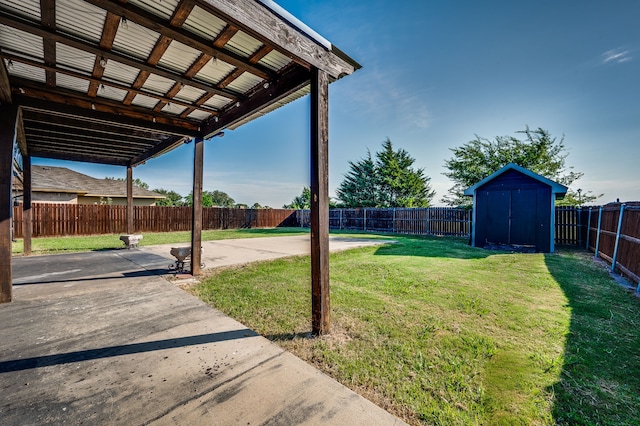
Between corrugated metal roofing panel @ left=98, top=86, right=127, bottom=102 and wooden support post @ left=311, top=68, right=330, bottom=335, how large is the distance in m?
3.17

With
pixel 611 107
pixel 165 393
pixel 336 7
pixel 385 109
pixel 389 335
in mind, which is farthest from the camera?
pixel 385 109

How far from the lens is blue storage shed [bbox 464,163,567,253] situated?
8.55 meters

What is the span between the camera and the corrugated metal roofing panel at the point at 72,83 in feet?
11.2

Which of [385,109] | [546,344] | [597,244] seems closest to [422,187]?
[385,109]

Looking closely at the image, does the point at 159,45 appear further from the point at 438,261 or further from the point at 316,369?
the point at 438,261

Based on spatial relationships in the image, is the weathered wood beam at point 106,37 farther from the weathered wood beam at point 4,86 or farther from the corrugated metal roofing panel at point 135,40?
the weathered wood beam at point 4,86

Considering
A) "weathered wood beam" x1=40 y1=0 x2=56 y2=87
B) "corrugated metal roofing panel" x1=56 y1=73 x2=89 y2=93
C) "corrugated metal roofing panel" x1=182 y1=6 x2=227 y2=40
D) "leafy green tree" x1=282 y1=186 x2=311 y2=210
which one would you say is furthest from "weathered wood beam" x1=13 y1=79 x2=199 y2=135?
"leafy green tree" x1=282 y1=186 x2=311 y2=210

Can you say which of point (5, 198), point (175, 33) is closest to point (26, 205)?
point (5, 198)

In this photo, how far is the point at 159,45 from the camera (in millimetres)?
2609

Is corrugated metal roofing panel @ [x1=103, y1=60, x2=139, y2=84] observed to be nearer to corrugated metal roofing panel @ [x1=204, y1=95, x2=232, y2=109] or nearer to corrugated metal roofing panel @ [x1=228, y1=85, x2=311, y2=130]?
corrugated metal roofing panel @ [x1=204, y1=95, x2=232, y2=109]

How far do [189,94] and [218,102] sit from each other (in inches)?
16.2

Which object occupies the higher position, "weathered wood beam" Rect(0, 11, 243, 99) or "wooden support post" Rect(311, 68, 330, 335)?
"weathered wood beam" Rect(0, 11, 243, 99)

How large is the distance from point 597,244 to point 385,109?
477 inches

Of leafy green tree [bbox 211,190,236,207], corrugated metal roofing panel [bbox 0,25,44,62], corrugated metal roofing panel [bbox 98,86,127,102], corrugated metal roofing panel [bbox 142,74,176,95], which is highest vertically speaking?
leafy green tree [bbox 211,190,236,207]
